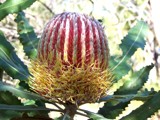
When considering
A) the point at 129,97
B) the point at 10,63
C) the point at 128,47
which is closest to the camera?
the point at 129,97

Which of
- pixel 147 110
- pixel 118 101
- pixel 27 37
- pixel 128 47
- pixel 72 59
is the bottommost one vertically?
pixel 147 110

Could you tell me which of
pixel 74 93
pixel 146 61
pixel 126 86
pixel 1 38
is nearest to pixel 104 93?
pixel 74 93

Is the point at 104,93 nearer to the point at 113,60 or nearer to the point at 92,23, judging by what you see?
the point at 92,23

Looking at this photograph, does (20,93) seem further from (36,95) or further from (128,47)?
(128,47)

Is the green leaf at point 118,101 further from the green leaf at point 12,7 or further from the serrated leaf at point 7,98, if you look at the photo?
the green leaf at point 12,7

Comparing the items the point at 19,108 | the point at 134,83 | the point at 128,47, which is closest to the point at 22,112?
the point at 19,108

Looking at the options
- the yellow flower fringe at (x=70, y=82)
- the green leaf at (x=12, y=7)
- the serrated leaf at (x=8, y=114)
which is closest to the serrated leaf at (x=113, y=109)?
the yellow flower fringe at (x=70, y=82)
